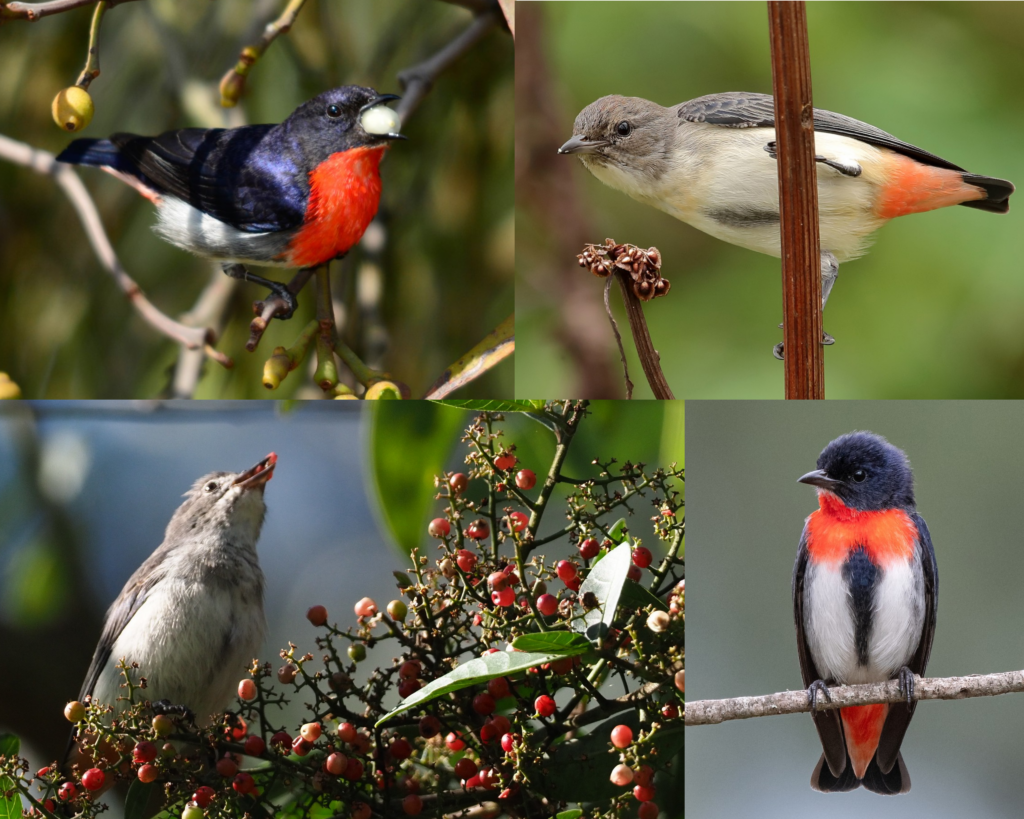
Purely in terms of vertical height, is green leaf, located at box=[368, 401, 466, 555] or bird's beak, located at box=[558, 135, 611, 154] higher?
bird's beak, located at box=[558, 135, 611, 154]

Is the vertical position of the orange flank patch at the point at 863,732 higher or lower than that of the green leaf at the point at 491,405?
lower

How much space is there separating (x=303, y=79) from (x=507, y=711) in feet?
2.60

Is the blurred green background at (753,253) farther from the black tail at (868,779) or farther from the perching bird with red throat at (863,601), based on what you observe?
the black tail at (868,779)

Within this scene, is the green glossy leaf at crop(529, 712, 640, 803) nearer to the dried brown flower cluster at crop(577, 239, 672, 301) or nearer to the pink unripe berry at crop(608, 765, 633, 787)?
the pink unripe berry at crop(608, 765, 633, 787)

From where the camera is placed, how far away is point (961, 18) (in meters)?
1.18

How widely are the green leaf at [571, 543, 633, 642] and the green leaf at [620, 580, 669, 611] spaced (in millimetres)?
21

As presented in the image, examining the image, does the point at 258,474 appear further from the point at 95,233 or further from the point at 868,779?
the point at 868,779

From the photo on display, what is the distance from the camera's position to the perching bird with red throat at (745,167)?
1090 millimetres

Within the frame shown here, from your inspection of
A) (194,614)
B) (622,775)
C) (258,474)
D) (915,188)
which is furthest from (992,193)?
(194,614)

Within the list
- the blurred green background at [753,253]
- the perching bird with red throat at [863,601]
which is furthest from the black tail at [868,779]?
the blurred green background at [753,253]

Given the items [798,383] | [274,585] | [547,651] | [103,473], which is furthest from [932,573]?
[103,473]

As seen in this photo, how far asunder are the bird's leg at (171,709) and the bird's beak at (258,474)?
0.26m

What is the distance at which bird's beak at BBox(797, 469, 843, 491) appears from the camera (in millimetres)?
1147

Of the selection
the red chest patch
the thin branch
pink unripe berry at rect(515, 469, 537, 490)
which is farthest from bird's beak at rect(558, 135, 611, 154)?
the thin branch
